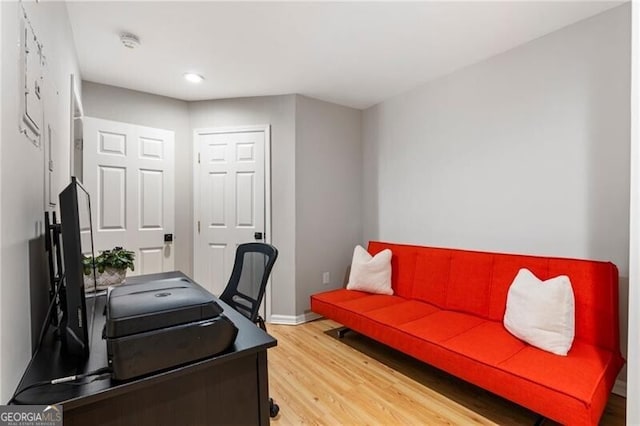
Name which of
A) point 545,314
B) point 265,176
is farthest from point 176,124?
point 545,314

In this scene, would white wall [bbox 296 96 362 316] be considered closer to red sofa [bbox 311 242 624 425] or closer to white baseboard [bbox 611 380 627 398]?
red sofa [bbox 311 242 624 425]

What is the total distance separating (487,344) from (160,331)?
182 centimetres

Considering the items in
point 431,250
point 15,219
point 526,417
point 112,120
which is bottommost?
point 526,417

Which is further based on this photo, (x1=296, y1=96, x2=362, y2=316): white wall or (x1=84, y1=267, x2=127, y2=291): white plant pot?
(x1=296, y1=96, x2=362, y2=316): white wall

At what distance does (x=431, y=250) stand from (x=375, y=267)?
0.55m

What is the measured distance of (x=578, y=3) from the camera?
1.92 m

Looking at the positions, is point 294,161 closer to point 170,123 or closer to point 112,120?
point 170,123

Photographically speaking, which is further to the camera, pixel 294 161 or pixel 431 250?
pixel 294 161

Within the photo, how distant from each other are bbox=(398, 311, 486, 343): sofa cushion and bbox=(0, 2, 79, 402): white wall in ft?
6.45

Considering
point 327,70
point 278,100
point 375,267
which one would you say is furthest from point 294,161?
point 375,267

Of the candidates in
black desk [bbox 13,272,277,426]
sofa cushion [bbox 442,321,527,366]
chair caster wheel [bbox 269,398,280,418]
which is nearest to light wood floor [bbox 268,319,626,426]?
chair caster wheel [bbox 269,398,280,418]

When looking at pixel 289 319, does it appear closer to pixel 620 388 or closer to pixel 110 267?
pixel 110 267

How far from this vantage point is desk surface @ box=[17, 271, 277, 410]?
2.67 ft

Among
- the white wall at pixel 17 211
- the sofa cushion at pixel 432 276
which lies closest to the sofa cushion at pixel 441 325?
the sofa cushion at pixel 432 276
